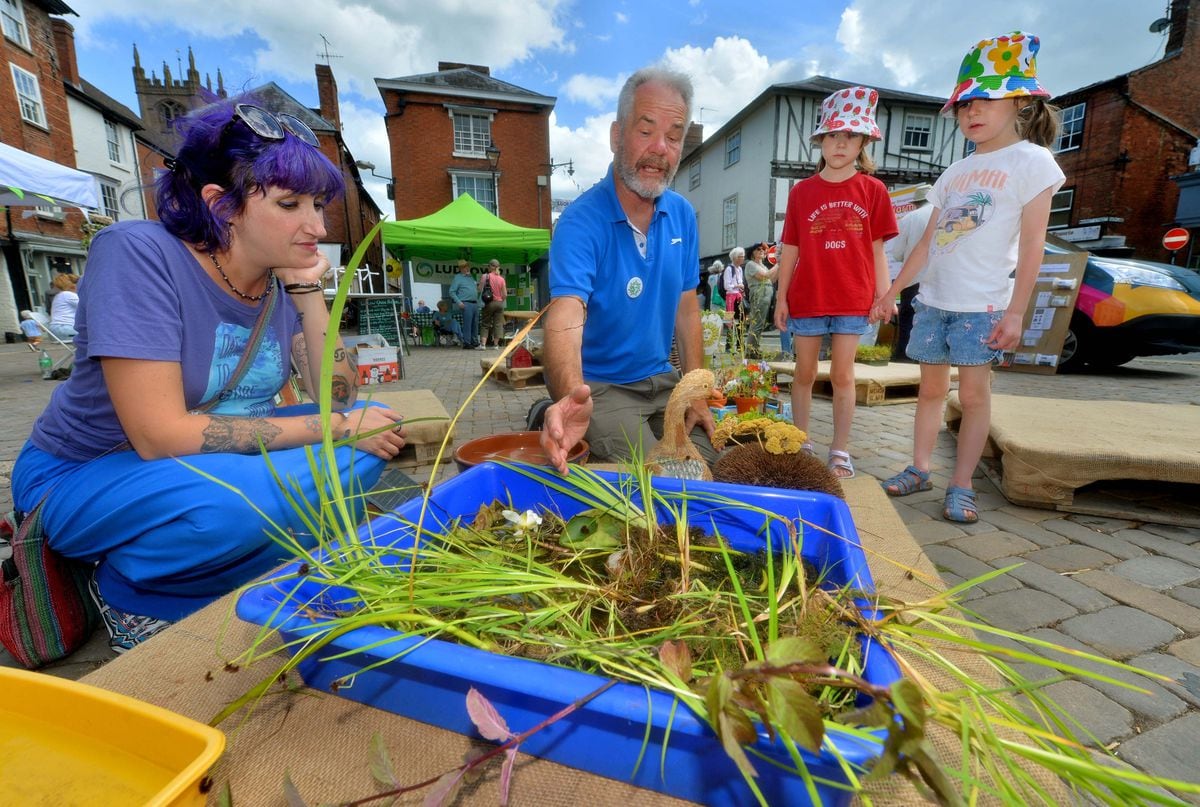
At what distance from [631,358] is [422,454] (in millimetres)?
1578

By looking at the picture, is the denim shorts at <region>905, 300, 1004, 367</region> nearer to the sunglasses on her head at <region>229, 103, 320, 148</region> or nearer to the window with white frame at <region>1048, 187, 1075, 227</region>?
the sunglasses on her head at <region>229, 103, 320, 148</region>

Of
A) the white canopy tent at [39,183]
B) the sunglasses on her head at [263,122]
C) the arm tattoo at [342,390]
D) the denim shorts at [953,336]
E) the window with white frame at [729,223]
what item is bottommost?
the arm tattoo at [342,390]

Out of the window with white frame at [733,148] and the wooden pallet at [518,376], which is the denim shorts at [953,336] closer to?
the wooden pallet at [518,376]

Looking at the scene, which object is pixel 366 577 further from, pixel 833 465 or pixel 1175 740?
pixel 833 465

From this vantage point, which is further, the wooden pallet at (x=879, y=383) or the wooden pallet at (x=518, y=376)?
the wooden pallet at (x=518, y=376)

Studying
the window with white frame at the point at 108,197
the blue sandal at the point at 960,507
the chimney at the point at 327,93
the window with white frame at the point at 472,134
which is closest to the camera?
the blue sandal at the point at 960,507

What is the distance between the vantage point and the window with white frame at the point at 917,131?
18578mm

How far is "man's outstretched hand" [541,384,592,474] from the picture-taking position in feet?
3.67

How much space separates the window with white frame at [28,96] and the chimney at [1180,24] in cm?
3636

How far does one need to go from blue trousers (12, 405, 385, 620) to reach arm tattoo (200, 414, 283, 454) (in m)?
0.04

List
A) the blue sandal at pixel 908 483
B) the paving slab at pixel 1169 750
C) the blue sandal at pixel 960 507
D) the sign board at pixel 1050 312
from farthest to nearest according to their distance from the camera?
the sign board at pixel 1050 312 < the blue sandal at pixel 908 483 < the blue sandal at pixel 960 507 < the paving slab at pixel 1169 750

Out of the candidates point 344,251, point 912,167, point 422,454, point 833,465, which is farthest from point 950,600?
point 344,251

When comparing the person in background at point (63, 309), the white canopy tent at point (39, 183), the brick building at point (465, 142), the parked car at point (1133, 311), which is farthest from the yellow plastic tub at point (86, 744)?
the brick building at point (465, 142)

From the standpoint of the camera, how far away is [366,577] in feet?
2.38
